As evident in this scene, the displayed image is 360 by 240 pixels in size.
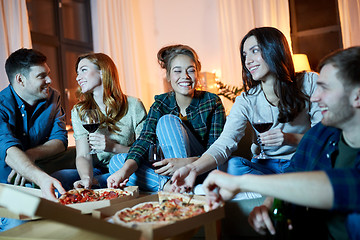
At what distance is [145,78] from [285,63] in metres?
4.81

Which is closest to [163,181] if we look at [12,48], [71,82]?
[12,48]

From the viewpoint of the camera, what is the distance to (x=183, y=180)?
1582 mm

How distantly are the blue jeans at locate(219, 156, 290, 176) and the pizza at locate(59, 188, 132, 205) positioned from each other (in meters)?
0.55

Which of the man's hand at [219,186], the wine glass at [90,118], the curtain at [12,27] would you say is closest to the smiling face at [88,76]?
the wine glass at [90,118]

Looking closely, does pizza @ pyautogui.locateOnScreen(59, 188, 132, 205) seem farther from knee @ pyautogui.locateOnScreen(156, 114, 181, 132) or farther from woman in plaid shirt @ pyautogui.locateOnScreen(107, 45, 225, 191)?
knee @ pyautogui.locateOnScreen(156, 114, 181, 132)

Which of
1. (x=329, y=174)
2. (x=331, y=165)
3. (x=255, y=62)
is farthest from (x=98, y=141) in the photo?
(x=329, y=174)

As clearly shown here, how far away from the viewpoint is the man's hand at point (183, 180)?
1.50m

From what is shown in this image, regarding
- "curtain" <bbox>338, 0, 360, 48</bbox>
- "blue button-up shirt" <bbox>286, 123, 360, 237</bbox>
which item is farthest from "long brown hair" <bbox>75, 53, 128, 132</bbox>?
"curtain" <bbox>338, 0, 360, 48</bbox>

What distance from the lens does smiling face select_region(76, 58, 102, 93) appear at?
2523mm

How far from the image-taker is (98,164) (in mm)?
2633

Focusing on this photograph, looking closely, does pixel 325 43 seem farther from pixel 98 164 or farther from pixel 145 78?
pixel 98 164

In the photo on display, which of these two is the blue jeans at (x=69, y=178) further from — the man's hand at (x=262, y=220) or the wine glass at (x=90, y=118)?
the man's hand at (x=262, y=220)

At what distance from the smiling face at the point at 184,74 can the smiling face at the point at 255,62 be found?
398mm

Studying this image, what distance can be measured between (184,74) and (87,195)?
1015 mm
